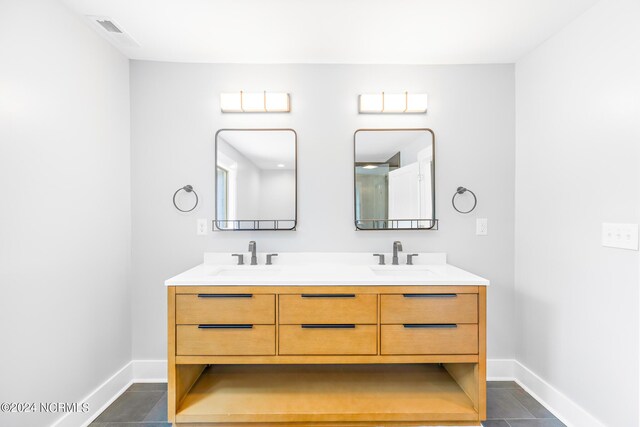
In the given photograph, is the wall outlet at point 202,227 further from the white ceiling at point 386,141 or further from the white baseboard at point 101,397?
the white ceiling at point 386,141

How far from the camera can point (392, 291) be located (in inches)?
68.1

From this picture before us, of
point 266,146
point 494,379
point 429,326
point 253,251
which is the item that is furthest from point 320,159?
point 494,379

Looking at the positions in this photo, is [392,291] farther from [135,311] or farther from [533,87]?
[135,311]

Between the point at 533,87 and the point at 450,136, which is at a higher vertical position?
the point at 533,87

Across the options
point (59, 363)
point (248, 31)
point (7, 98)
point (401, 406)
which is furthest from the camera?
point (248, 31)

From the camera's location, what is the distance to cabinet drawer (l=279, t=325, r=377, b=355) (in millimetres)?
1722

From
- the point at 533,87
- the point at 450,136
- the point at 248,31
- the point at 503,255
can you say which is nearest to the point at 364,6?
the point at 248,31

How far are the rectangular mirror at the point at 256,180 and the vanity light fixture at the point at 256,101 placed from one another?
0.50 feet

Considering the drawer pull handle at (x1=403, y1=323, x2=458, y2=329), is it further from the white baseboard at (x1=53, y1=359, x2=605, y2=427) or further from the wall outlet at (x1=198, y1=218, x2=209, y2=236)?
the wall outlet at (x1=198, y1=218, x2=209, y2=236)

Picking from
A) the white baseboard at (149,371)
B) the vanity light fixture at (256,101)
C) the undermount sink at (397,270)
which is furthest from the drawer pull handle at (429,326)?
the white baseboard at (149,371)

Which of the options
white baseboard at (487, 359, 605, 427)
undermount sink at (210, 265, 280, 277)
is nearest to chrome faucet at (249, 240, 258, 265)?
undermount sink at (210, 265, 280, 277)

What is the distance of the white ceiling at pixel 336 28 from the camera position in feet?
5.46

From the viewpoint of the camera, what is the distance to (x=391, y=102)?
224cm

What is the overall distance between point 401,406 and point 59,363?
1831mm
